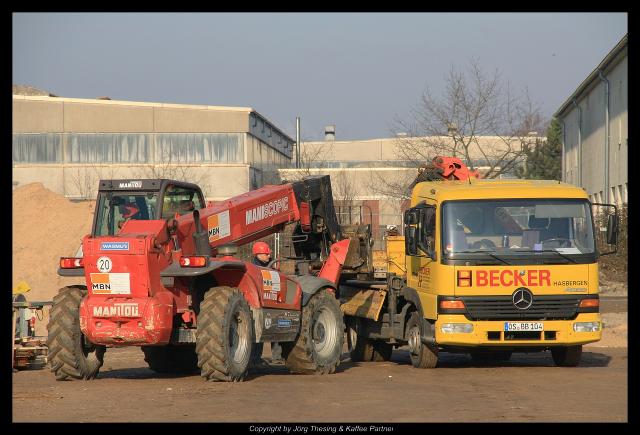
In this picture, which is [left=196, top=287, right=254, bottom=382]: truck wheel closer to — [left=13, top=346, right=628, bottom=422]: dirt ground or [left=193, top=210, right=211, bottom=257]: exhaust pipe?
[left=13, top=346, right=628, bottom=422]: dirt ground

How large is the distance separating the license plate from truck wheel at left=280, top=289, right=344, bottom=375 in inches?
116

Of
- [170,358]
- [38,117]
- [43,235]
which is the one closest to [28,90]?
[38,117]

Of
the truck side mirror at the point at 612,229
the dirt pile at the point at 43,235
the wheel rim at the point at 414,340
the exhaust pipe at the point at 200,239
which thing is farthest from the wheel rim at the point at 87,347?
the dirt pile at the point at 43,235

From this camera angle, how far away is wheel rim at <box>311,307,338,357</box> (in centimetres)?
1806

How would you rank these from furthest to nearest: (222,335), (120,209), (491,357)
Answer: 1. (491,357)
2. (120,209)
3. (222,335)

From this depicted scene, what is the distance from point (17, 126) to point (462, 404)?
2030 inches

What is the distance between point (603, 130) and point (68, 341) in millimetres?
37460

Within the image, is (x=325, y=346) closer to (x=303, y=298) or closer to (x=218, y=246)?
(x=303, y=298)

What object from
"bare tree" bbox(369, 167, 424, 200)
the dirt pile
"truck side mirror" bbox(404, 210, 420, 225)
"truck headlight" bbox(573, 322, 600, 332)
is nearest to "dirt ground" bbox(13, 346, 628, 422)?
"truck headlight" bbox(573, 322, 600, 332)

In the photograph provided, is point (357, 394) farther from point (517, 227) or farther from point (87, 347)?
point (517, 227)

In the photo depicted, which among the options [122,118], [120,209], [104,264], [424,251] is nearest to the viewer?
[104,264]

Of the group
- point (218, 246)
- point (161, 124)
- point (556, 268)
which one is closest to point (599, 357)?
point (556, 268)

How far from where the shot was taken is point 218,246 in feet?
55.6

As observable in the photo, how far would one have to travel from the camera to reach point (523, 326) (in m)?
16.8
